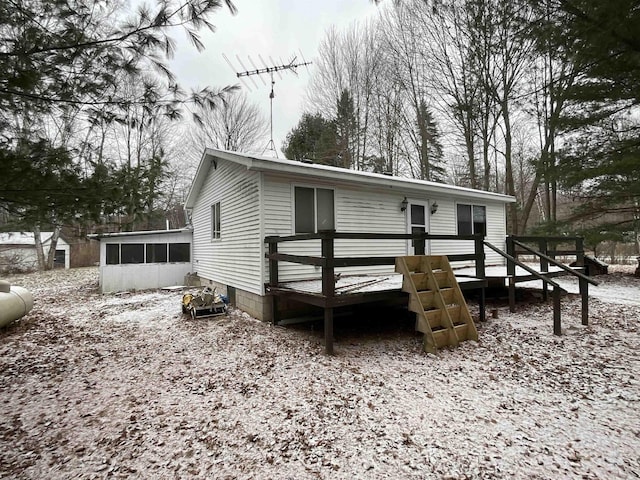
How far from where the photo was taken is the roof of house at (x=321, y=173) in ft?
20.2

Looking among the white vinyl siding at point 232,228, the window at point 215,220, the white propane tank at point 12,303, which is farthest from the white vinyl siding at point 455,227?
the white propane tank at point 12,303

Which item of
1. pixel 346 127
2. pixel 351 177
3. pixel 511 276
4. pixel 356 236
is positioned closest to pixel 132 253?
pixel 351 177

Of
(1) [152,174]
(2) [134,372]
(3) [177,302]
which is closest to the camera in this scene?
(1) [152,174]

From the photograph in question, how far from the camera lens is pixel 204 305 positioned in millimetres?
7059

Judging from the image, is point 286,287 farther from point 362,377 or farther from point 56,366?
point 56,366

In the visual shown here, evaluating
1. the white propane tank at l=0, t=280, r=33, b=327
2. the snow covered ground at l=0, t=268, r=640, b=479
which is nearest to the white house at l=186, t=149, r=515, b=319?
the snow covered ground at l=0, t=268, r=640, b=479

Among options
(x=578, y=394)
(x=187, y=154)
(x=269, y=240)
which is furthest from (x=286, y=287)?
(x=187, y=154)

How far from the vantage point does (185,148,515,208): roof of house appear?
20.2 ft

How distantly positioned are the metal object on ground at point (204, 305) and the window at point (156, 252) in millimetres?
5693

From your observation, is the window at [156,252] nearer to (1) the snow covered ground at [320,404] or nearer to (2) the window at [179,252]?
(2) the window at [179,252]

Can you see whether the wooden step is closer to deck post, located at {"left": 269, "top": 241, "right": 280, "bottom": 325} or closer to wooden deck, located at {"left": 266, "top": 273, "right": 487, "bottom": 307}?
wooden deck, located at {"left": 266, "top": 273, "right": 487, "bottom": 307}

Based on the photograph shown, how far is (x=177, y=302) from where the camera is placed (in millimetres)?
8930

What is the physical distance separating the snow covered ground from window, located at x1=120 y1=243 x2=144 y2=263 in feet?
19.4

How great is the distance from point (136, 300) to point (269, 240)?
5.82 metres
